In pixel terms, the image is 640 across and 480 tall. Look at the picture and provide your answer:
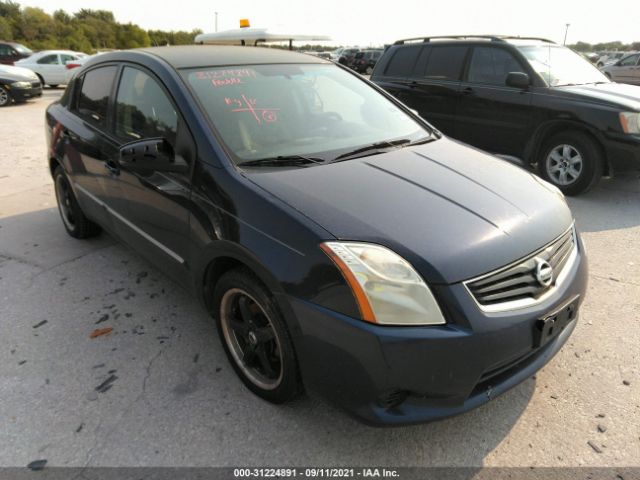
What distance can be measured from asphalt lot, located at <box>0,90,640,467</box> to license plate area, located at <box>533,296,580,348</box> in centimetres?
52

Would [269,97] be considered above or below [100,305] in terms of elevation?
above

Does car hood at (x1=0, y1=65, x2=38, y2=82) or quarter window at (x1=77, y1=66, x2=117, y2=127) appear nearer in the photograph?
quarter window at (x1=77, y1=66, x2=117, y2=127)

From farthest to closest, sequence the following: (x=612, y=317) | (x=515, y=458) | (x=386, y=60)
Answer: (x=386, y=60) → (x=612, y=317) → (x=515, y=458)

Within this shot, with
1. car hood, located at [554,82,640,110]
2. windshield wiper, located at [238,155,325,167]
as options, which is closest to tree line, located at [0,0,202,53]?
car hood, located at [554,82,640,110]

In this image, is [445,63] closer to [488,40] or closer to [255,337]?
[488,40]

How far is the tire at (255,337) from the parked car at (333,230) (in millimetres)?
11

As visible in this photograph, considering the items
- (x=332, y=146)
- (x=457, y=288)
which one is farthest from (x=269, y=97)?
(x=457, y=288)

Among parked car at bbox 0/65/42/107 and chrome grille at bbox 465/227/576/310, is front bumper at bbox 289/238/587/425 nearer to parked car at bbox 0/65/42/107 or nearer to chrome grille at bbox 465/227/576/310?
chrome grille at bbox 465/227/576/310

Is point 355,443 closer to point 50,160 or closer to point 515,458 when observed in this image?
point 515,458

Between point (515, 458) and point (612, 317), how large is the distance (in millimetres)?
1564

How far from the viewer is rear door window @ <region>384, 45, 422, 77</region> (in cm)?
710

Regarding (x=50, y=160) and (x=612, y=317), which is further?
(x=50, y=160)

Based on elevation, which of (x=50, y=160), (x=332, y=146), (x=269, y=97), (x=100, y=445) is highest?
(x=269, y=97)

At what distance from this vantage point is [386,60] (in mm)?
7477
